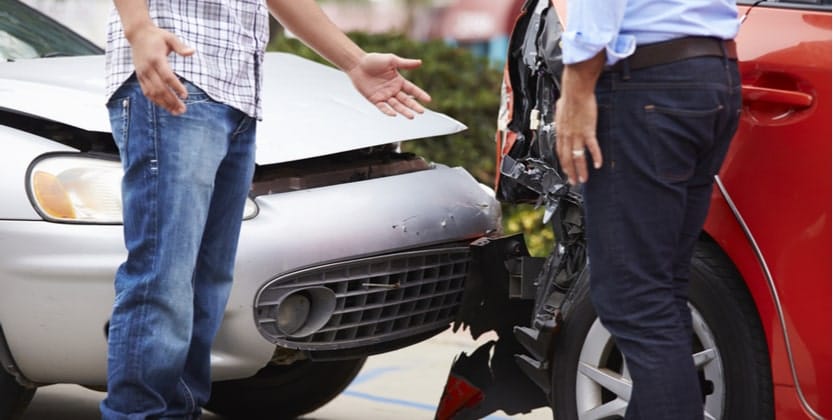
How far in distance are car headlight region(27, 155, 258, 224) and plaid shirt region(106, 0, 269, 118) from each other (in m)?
0.58

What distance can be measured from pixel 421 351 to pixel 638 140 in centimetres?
336

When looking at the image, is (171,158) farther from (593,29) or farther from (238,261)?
(593,29)

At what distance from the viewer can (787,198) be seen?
3037mm

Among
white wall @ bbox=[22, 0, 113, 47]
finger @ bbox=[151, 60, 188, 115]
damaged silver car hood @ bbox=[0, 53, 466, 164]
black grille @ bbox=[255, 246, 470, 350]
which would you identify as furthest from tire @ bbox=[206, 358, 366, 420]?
white wall @ bbox=[22, 0, 113, 47]

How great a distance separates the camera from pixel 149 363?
2.96 meters

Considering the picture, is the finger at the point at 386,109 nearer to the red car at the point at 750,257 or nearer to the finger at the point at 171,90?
the red car at the point at 750,257

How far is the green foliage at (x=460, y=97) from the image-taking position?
7.70m

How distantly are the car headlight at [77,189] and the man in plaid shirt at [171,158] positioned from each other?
0.46m

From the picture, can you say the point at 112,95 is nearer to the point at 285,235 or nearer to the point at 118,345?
the point at 118,345

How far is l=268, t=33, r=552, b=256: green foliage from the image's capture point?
7.70m

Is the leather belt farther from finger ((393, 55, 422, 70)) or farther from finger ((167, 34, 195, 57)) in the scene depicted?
finger ((167, 34, 195, 57))

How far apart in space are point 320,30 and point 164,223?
27.6 inches

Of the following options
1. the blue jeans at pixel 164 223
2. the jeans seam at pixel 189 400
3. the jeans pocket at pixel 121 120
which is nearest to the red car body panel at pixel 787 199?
the blue jeans at pixel 164 223

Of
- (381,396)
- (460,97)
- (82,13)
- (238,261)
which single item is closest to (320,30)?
(238,261)
